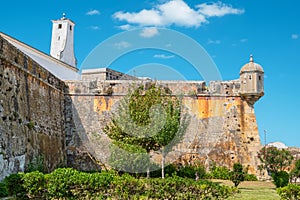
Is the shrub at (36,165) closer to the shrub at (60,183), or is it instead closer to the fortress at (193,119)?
the fortress at (193,119)

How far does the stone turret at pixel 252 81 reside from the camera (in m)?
21.3

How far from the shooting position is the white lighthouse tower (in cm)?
4047

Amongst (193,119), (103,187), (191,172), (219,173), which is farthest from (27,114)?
(219,173)

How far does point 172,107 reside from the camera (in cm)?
1641

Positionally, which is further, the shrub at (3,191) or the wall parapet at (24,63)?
the wall parapet at (24,63)

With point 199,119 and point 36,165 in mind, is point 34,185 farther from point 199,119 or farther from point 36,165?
point 199,119

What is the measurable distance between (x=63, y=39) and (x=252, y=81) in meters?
24.0

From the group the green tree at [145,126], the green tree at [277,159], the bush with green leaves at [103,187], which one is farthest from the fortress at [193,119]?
the bush with green leaves at [103,187]

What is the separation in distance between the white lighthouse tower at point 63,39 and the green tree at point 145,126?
25219 millimetres

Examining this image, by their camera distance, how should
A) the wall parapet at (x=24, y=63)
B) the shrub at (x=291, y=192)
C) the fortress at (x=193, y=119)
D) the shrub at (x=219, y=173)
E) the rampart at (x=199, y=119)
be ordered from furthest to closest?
the rampart at (x=199, y=119), the fortress at (x=193, y=119), the shrub at (x=219, y=173), the wall parapet at (x=24, y=63), the shrub at (x=291, y=192)

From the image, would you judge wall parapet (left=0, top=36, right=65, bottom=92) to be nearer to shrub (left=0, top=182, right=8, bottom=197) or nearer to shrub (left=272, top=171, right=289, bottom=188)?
shrub (left=0, top=182, right=8, bottom=197)

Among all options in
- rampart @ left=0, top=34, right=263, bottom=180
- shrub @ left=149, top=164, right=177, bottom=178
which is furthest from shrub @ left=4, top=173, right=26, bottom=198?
rampart @ left=0, top=34, right=263, bottom=180

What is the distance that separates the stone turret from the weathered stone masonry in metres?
9.49

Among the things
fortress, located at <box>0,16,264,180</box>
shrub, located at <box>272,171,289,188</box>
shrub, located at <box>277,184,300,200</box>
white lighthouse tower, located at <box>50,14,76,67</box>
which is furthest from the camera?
white lighthouse tower, located at <box>50,14,76,67</box>
